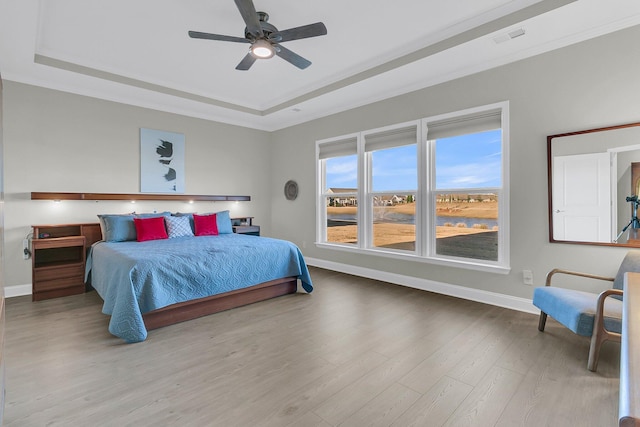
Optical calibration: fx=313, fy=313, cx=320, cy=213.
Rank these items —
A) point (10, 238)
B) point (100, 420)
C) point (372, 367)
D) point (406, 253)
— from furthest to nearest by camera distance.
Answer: point (406, 253), point (10, 238), point (372, 367), point (100, 420)

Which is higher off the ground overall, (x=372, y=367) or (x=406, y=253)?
(x=406, y=253)

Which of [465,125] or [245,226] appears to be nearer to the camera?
[465,125]

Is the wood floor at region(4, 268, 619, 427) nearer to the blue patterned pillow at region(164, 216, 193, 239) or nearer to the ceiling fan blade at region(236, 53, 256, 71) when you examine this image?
the blue patterned pillow at region(164, 216, 193, 239)

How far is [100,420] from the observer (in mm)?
1733

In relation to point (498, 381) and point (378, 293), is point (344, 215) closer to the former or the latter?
point (378, 293)

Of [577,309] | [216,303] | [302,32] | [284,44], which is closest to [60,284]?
[216,303]

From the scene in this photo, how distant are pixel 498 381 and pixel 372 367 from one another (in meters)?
0.83

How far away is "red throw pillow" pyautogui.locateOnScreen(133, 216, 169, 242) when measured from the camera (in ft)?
13.8

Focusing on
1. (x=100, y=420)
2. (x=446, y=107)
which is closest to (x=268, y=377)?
(x=100, y=420)

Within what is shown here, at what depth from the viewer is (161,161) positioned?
5051 millimetres

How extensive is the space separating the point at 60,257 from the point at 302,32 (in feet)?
14.0

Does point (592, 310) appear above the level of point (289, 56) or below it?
below

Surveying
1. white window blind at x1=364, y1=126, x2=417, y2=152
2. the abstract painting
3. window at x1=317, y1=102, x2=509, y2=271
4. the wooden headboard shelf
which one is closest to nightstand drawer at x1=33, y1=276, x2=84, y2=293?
the wooden headboard shelf

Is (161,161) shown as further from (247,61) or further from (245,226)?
(247,61)
